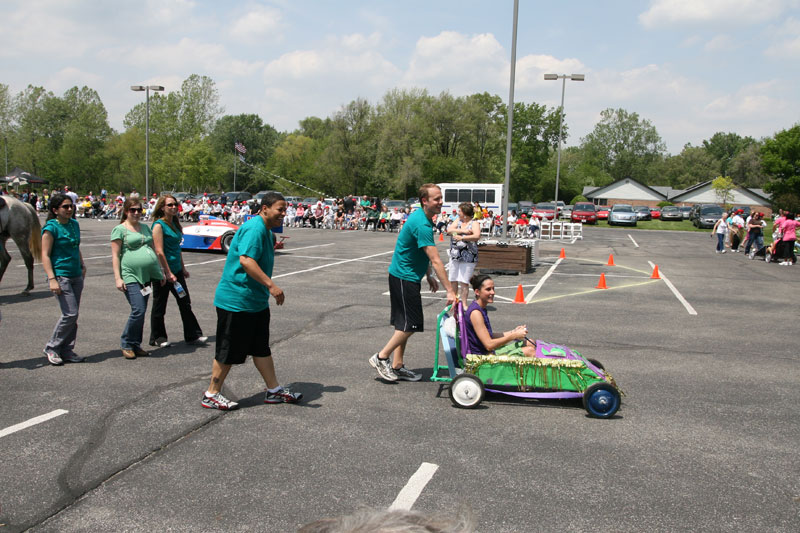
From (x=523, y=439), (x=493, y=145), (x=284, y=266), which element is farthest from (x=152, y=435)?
(x=493, y=145)

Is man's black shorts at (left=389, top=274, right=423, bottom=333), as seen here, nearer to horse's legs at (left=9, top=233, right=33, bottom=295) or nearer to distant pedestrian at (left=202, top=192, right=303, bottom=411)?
distant pedestrian at (left=202, top=192, right=303, bottom=411)

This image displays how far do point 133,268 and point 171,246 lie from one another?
750 mm

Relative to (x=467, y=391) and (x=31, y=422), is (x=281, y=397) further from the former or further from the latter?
(x=31, y=422)

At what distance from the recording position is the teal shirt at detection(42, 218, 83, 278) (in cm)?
654

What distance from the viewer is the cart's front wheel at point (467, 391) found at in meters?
5.43

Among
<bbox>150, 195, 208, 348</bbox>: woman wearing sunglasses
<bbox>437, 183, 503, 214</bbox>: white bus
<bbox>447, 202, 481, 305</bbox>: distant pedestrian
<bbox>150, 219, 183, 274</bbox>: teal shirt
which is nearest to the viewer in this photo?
<bbox>150, 195, 208, 348</bbox>: woman wearing sunglasses

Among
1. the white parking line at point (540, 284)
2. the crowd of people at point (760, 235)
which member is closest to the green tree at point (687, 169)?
the crowd of people at point (760, 235)

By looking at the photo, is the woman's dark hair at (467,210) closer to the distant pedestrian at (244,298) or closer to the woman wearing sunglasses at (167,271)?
the woman wearing sunglasses at (167,271)

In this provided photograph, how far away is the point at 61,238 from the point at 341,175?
58.2 m

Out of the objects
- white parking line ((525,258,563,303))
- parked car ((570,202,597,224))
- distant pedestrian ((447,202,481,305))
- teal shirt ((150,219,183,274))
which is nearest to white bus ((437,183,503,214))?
parked car ((570,202,597,224))

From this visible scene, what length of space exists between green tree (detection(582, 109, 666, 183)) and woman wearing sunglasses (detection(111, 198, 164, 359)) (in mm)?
126254

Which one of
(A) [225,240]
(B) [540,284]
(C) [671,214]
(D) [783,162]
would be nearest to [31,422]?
(B) [540,284]

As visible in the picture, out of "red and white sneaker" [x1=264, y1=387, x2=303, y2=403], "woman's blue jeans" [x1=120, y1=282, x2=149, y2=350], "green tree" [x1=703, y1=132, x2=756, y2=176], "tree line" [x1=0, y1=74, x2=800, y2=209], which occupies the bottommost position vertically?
"red and white sneaker" [x1=264, y1=387, x2=303, y2=403]

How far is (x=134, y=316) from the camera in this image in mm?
6758
